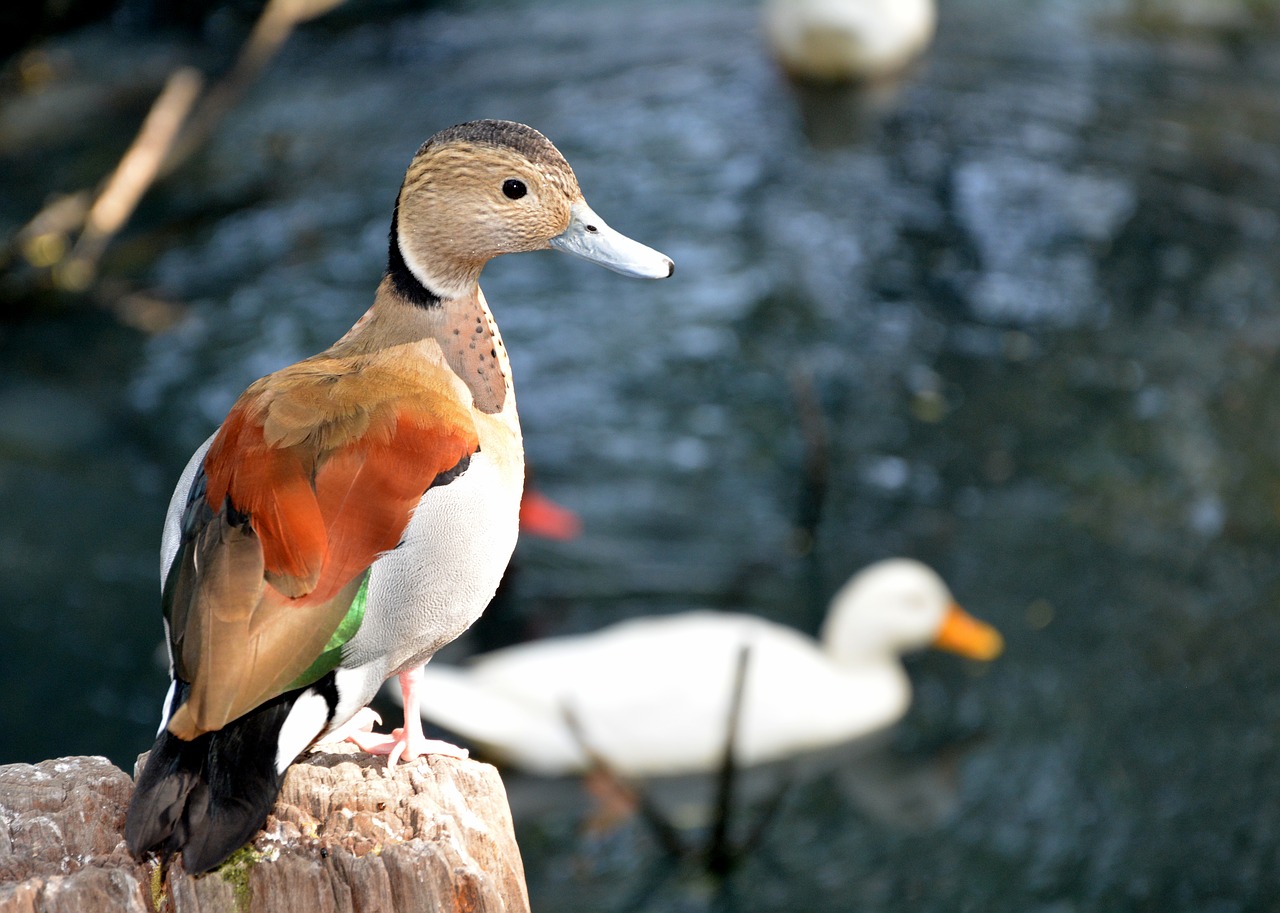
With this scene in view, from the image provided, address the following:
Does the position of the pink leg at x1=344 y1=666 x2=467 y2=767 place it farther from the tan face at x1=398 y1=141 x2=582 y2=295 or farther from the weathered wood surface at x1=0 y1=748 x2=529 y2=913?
the tan face at x1=398 y1=141 x2=582 y2=295

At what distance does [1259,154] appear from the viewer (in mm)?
8656

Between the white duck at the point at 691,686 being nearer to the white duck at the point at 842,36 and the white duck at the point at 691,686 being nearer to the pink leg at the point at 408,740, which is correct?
the pink leg at the point at 408,740

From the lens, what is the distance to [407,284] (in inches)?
75.9

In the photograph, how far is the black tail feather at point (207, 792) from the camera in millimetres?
1575

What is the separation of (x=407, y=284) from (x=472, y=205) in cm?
16

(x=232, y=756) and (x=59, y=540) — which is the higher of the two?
(x=232, y=756)

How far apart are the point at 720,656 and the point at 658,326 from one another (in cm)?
238

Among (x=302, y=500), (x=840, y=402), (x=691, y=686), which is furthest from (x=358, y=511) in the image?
(x=840, y=402)

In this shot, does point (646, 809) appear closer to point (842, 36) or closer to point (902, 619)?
point (902, 619)

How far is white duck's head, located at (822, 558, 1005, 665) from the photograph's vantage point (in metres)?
5.59

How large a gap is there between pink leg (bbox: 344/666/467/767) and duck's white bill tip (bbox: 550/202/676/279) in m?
0.64

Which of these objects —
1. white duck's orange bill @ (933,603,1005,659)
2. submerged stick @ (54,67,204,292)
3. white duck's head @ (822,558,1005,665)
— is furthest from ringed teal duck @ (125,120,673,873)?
submerged stick @ (54,67,204,292)

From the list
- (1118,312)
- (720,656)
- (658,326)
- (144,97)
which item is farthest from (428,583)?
(144,97)

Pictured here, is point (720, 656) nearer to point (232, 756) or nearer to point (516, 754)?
point (516, 754)
